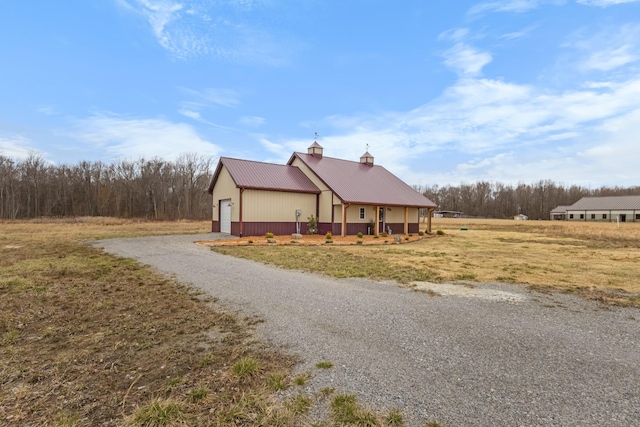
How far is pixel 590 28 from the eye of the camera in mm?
11156

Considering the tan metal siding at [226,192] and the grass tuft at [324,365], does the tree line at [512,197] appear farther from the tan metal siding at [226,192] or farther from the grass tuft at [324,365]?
the grass tuft at [324,365]

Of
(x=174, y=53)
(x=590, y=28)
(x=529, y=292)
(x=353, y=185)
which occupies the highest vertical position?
(x=174, y=53)

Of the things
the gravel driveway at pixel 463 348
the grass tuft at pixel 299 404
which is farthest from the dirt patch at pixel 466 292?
the grass tuft at pixel 299 404

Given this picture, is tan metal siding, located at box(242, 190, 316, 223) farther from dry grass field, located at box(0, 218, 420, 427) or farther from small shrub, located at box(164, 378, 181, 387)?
small shrub, located at box(164, 378, 181, 387)

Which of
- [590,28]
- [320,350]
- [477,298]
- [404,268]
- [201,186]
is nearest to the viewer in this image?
[320,350]

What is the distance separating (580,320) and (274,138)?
29.6m

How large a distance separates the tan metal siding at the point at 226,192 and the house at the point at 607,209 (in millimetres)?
72291

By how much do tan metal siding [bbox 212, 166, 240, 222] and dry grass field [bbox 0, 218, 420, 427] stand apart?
522 inches

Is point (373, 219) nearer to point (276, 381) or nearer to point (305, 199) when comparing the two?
point (305, 199)

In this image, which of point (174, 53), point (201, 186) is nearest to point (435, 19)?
point (174, 53)

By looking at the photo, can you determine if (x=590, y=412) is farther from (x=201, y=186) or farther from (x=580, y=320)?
(x=201, y=186)

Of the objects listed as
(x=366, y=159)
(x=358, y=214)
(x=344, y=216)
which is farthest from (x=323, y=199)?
(x=366, y=159)

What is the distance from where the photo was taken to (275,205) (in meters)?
20.5

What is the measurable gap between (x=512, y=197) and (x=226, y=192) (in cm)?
8846
